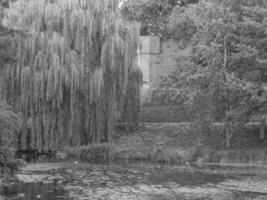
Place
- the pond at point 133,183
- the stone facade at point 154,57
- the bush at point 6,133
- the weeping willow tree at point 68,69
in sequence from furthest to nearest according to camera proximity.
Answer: the stone facade at point 154,57
the weeping willow tree at point 68,69
the pond at point 133,183
the bush at point 6,133

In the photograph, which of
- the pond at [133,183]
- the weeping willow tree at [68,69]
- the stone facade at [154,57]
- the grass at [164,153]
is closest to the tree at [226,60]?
the grass at [164,153]

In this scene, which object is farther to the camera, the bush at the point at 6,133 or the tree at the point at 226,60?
the tree at the point at 226,60

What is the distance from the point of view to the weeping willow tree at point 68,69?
26.2 m

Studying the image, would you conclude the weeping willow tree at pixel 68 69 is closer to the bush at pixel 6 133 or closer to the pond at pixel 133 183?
the pond at pixel 133 183

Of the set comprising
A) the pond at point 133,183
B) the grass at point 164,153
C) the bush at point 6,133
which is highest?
the bush at point 6,133

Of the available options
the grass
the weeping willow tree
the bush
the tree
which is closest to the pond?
the bush

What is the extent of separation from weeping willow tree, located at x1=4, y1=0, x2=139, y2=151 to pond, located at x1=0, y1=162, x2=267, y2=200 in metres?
2.95

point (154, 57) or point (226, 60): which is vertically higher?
point (154, 57)

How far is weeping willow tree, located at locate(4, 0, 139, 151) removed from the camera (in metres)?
26.2

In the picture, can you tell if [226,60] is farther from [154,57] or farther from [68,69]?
[154,57]

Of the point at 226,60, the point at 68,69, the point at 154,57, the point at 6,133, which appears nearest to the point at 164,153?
the point at 68,69

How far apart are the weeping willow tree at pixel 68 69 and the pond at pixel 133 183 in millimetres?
2949

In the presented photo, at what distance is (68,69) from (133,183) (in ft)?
28.5

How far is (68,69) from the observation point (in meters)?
26.6
